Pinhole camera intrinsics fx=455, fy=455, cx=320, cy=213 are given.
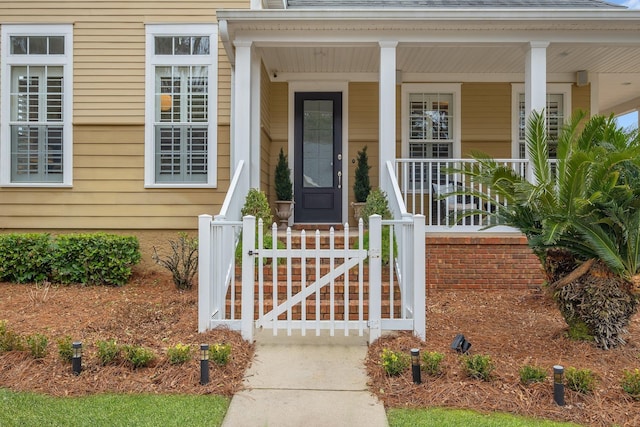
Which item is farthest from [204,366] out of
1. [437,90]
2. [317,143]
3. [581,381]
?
[437,90]

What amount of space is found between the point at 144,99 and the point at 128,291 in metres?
2.95

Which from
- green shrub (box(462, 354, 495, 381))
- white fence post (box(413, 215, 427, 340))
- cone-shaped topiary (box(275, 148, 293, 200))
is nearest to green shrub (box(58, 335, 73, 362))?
white fence post (box(413, 215, 427, 340))

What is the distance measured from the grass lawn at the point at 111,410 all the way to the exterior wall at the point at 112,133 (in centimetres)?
415

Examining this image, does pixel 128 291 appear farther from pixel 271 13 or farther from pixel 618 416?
pixel 618 416

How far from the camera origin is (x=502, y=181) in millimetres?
4207

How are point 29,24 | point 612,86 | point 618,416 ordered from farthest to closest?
point 612,86, point 29,24, point 618,416

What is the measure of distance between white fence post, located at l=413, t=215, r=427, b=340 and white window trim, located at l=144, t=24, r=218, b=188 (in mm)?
3832

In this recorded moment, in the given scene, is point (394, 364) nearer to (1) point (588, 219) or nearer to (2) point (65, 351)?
(1) point (588, 219)

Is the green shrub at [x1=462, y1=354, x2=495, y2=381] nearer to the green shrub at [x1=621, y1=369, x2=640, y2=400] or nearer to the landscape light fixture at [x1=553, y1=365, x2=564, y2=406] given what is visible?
the landscape light fixture at [x1=553, y1=365, x2=564, y2=406]

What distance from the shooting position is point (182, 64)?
7039mm

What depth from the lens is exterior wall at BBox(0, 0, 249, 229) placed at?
7.07 m

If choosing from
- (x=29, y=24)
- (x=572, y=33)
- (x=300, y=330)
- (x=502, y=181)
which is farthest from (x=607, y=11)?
(x=29, y=24)

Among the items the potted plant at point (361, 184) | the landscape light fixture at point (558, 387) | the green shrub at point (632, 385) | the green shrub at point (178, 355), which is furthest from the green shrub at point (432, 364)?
the potted plant at point (361, 184)

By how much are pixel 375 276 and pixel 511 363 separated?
4.31 feet
